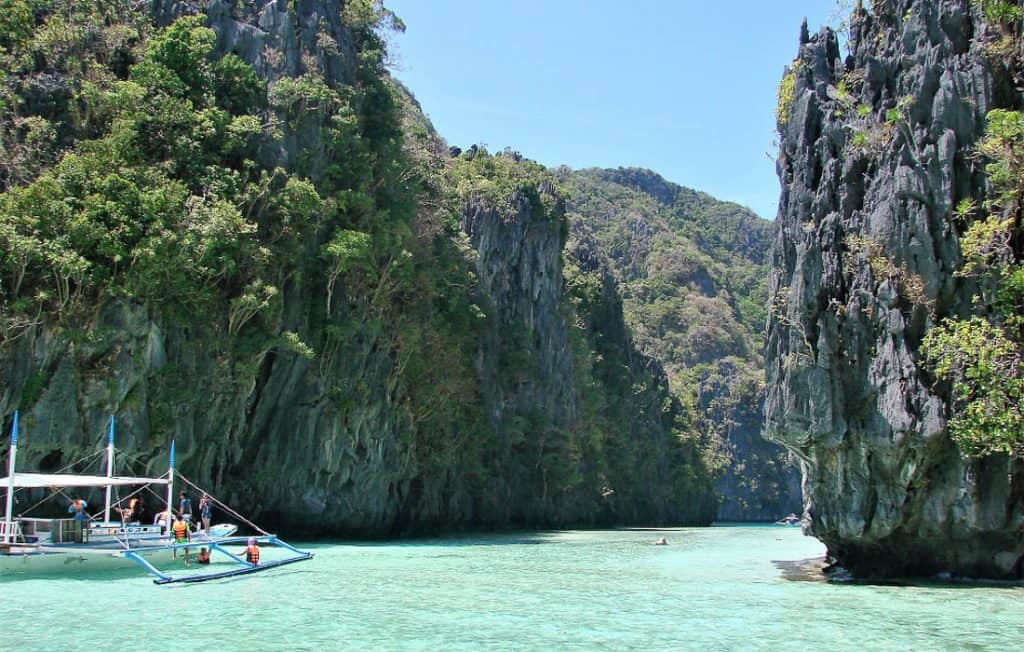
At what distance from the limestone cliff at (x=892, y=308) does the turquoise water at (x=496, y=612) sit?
67.5 inches

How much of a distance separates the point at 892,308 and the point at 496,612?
36.3 feet

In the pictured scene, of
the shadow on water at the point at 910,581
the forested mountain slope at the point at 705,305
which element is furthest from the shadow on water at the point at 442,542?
the forested mountain slope at the point at 705,305

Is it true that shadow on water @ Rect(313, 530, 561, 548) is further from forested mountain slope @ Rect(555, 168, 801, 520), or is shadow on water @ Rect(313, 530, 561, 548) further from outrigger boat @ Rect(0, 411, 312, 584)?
forested mountain slope @ Rect(555, 168, 801, 520)

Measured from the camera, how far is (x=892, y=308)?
1909 cm

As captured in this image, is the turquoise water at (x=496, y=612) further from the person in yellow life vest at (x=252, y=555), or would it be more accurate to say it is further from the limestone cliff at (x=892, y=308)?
the limestone cliff at (x=892, y=308)

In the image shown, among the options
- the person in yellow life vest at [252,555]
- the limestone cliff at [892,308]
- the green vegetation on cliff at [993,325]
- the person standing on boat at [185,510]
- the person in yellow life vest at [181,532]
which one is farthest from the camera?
the person standing on boat at [185,510]

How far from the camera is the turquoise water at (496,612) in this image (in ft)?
38.7

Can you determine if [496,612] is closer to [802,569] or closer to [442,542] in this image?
[802,569]

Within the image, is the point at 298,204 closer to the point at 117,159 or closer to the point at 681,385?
the point at 117,159

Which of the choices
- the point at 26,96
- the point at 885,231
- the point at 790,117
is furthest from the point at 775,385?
the point at 26,96

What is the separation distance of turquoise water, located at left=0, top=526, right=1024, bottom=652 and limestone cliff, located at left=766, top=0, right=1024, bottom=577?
5.63 feet

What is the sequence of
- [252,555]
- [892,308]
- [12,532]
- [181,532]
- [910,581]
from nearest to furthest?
[12,532]
[892,308]
[910,581]
[181,532]
[252,555]

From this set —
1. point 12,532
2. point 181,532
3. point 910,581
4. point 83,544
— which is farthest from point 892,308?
point 12,532

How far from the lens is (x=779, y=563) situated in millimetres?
26391
